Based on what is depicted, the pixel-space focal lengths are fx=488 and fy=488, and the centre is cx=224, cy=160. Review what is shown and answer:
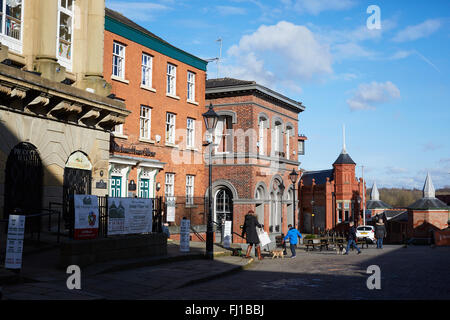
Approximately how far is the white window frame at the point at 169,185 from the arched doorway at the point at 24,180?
43.2 ft

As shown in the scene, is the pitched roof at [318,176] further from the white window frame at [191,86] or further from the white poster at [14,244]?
the white poster at [14,244]

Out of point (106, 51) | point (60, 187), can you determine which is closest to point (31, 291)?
point (60, 187)

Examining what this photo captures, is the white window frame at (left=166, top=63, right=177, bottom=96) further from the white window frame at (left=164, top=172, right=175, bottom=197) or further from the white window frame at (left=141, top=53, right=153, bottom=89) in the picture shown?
the white window frame at (left=164, top=172, right=175, bottom=197)

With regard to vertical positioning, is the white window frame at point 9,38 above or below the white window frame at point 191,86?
below

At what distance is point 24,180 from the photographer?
14.7m

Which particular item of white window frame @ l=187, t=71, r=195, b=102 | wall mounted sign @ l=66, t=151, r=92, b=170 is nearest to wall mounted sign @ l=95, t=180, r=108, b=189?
wall mounted sign @ l=66, t=151, r=92, b=170

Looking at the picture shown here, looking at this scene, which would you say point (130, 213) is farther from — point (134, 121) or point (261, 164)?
point (261, 164)

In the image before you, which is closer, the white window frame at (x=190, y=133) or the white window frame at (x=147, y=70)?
Result: the white window frame at (x=147, y=70)

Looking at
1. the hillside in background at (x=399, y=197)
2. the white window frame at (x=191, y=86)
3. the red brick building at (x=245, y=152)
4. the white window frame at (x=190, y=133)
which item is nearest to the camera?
the white window frame at (x=190, y=133)

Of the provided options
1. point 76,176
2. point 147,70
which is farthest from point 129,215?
point 147,70

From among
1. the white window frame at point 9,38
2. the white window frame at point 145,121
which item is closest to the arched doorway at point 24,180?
the white window frame at point 9,38

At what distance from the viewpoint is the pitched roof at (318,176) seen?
2822 inches

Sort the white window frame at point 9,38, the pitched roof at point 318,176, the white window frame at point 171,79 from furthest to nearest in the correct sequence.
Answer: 1. the pitched roof at point 318,176
2. the white window frame at point 171,79
3. the white window frame at point 9,38
